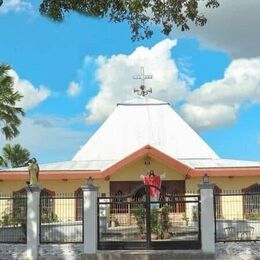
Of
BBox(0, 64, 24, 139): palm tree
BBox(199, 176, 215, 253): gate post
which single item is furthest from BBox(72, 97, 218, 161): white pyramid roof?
BBox(199, 176, 215, 253): gate post

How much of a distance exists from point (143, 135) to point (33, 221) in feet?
52.9

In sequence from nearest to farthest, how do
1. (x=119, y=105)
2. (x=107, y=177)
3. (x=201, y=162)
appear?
(x=107, y=177) → (x=201, y=162) → (x=119, y=105)

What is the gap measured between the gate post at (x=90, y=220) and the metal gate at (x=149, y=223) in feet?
0.57

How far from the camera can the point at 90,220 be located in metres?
16.4

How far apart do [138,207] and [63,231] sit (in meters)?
2.46

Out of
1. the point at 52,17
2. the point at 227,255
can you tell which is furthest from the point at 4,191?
the point at 52,17

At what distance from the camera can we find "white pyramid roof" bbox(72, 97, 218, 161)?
102 feet

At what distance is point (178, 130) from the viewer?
107 ft

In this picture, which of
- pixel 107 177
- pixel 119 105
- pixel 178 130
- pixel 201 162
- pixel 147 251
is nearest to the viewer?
pixel 147 251

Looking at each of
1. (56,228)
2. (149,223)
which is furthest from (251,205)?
(56,228)

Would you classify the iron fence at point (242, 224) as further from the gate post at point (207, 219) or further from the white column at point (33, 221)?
the white column at point (33, 221)

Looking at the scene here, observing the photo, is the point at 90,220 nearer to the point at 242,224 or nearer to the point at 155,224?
the point at 155,224

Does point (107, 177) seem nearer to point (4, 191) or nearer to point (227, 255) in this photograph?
point (4, 191)

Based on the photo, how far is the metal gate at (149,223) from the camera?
1633 cm
